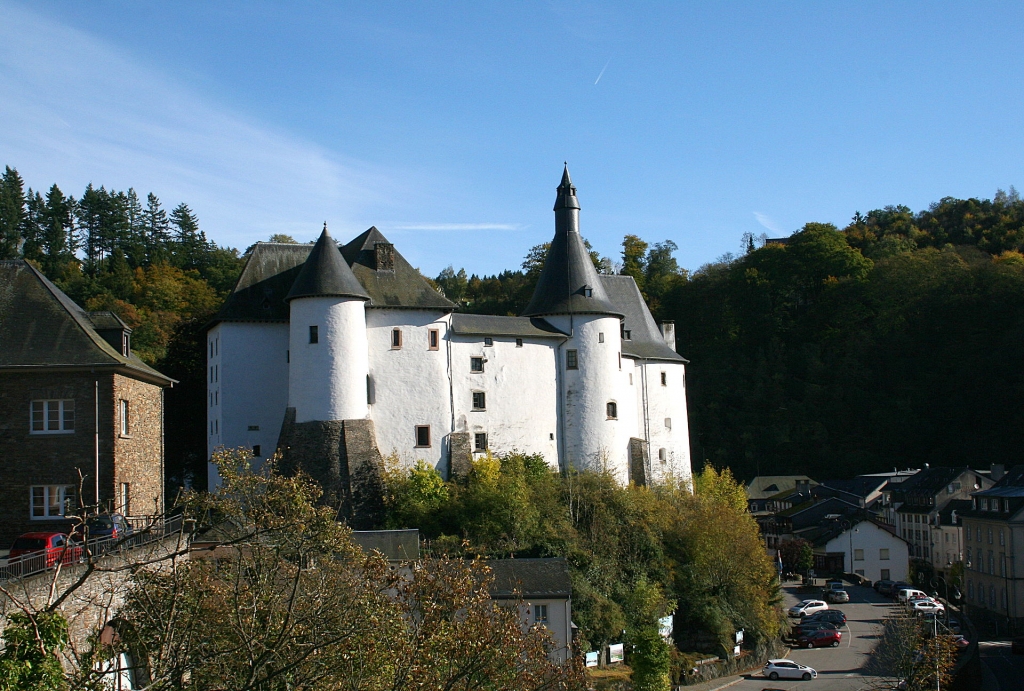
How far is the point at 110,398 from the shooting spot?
23.3 meters

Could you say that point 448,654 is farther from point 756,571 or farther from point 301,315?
point 756,571

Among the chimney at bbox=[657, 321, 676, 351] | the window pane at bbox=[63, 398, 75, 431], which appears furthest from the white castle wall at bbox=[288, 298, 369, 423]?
the chimney at bbox=[657, 321, 676, 351]

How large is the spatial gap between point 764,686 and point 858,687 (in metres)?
2.59

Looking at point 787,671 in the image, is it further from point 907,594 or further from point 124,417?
point 124,417

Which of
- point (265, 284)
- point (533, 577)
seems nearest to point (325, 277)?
point (265, 284)

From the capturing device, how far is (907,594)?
4753cm

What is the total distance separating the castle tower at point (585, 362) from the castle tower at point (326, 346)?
25.6 ft

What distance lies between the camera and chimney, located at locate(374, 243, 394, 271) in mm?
36406

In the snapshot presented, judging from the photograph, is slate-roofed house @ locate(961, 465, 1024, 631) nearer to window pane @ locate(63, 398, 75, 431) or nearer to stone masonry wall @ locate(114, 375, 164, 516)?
stone masonry wall @ locate(114, 375, 164, 516)

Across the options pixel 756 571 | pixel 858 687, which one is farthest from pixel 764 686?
pixel 756 571

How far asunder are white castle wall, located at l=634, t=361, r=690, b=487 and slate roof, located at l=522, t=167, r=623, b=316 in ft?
11.2

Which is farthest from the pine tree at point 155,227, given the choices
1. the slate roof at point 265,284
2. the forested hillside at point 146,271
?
the slate roof at point 265,284

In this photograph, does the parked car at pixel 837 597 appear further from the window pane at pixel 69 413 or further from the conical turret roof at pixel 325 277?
the window pane at pixel 69 413

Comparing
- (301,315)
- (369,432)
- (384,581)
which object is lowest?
(384,581)
